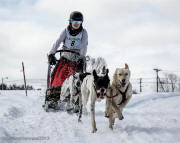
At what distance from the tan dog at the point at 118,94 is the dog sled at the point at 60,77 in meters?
1.17

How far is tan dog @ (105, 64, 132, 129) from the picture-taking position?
482 centimetres

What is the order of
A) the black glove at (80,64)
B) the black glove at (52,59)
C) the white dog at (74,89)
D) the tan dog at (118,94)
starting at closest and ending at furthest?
the tan dog at (118,94), the white dog at (74,89), the black glove at (80,64), the black glove at (52,59)

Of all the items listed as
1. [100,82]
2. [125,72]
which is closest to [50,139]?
[100,82]

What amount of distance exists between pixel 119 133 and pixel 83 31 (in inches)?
117

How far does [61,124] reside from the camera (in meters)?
5.06

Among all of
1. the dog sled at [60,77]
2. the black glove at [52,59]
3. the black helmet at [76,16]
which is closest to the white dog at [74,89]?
the dog sled at [60,77]

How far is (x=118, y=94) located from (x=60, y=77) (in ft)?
7.37

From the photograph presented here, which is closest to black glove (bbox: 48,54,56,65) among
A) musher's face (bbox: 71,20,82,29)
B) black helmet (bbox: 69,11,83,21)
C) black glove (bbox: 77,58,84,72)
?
black glove (bbox: 77,58,84,72)

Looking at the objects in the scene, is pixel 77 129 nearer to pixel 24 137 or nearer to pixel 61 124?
pixel 61 124

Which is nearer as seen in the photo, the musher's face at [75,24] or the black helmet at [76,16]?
the black helmet at [76,16]

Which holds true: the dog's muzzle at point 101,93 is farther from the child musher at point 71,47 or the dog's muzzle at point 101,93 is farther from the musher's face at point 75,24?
the musher's face at point 75,24

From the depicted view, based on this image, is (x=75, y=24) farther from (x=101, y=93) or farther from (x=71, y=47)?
(x=101, y=93)

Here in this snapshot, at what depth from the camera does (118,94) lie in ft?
16.3

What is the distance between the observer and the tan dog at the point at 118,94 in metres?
4.82
